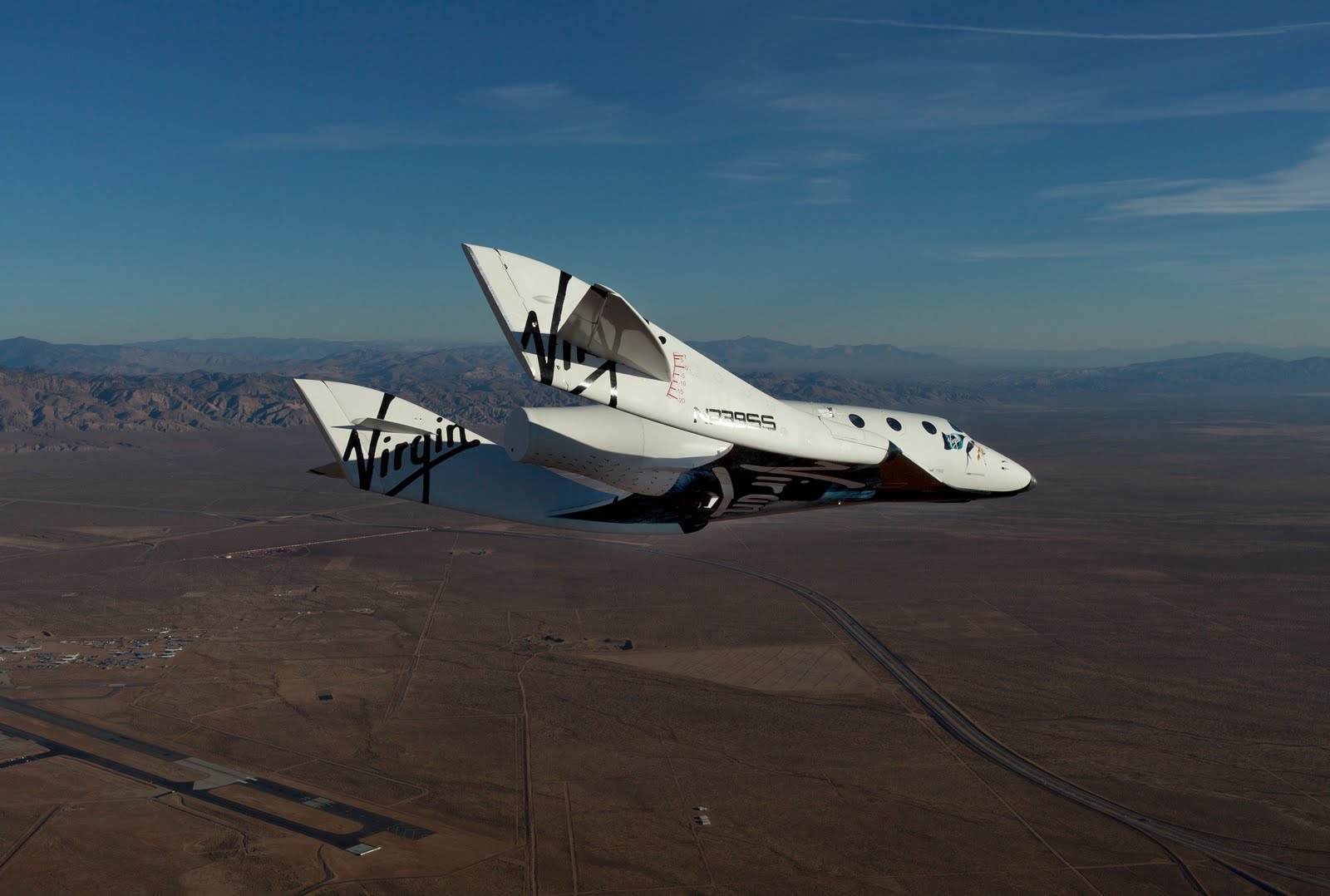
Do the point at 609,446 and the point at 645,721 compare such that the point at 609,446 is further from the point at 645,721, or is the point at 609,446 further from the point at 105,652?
the point at 105,652

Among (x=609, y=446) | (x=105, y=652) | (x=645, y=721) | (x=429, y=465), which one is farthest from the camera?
(x=105, y=652)

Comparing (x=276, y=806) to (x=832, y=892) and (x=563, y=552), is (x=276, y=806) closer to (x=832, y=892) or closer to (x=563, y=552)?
(x=832, y=892)

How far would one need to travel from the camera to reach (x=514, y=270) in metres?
16.2

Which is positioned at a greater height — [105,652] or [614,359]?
[614,359]

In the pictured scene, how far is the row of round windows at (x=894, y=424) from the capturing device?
21.1m

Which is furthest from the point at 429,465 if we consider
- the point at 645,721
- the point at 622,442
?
the point at 645,721

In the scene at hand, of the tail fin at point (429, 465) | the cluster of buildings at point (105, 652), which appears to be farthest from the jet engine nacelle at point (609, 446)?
the cluster of buildings at point (105, 652)

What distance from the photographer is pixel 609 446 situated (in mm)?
19109

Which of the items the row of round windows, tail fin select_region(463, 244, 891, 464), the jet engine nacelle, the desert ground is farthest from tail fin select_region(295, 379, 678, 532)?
the desert ground

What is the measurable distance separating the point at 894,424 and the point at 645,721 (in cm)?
5351

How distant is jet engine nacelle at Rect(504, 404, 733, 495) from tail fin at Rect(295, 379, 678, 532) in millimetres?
1127

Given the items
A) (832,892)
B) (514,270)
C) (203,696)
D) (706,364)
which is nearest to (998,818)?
(832,892)

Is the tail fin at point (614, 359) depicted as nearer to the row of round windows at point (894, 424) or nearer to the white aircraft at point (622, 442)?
the white aircraft at point (622, 442)

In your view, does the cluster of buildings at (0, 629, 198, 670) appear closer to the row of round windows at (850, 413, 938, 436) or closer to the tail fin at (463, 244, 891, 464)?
the tail fin at (463, 244, 891, 464)
